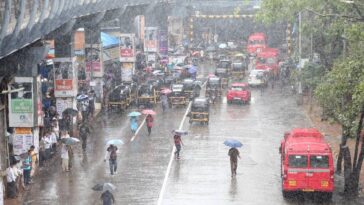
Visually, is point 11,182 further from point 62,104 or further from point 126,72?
point 126,72

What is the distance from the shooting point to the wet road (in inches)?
1030

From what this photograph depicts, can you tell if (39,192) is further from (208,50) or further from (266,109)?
(208,50)

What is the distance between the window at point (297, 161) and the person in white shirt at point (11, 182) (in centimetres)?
893

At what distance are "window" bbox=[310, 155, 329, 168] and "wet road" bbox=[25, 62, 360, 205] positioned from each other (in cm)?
127

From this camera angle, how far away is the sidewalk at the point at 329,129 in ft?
113

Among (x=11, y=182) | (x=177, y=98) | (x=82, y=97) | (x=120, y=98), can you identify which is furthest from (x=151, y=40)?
(x=11, y=182)

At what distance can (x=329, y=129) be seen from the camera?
39625mm

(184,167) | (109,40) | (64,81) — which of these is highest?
(109,40)

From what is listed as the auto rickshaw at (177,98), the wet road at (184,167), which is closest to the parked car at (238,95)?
the auto rickshaw at (177,98)

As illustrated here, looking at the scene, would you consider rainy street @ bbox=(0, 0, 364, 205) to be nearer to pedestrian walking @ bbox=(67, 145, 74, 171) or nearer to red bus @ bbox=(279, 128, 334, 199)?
red bus @ bbox=(279, 128, 334, 199)

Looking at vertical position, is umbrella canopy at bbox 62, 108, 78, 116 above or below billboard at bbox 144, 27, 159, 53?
below

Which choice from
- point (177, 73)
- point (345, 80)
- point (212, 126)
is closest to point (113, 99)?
point (212, 126)

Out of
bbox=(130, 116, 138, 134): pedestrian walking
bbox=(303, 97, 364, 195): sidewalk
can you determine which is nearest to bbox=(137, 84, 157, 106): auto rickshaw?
bbox=(130, 116, 138, 134): pedestrian walking

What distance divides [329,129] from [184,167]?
11.6 m
